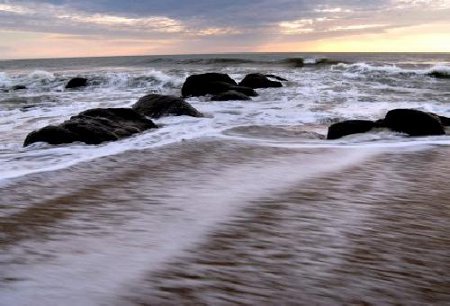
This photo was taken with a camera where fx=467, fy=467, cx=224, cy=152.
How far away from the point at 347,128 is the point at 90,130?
11.7ft

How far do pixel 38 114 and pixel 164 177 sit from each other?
7.35m

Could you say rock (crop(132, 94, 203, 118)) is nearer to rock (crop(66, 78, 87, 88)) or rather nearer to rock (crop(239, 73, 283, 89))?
rock (crop(239, 73, 283, 89))

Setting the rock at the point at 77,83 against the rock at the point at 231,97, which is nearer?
the rock at the point at 231,97

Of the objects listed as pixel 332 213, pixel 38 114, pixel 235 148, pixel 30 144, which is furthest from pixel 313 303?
pixel 38 114

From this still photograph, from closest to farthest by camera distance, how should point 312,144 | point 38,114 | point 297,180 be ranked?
point 297,180 → point 312,144 → point 38,114

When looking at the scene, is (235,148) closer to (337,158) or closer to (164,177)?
(337,158)

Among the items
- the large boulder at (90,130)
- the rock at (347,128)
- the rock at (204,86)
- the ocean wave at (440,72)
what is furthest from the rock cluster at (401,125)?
the ocean wave at (440,72)

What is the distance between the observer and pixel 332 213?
9.84ft

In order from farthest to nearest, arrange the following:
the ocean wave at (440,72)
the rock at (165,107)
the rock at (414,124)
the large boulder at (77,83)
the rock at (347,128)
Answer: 1. the ocean wave at (440,72)
2. the large boulder at (77,83)
3. the rock at (165,107)
4. the rock at (414,124)
5. the rock at (347,128)

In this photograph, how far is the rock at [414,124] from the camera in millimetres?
6711

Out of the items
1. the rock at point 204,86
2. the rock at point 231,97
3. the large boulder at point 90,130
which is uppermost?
the rock at point 204,86

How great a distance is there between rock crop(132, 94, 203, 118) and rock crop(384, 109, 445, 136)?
365 centimetres

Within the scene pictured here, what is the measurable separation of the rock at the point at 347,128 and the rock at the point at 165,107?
308 cm

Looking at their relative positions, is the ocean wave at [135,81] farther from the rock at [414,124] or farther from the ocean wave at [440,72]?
the rock at [414,124]
